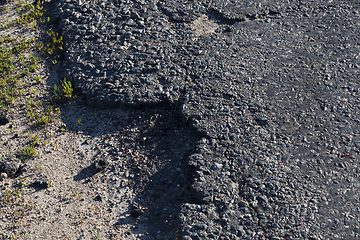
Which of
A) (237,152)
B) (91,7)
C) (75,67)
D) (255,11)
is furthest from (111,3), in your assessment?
(237,152)

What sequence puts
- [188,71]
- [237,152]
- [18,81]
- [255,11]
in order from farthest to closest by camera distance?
[255,11], [18,81], [188,71], [237,152]

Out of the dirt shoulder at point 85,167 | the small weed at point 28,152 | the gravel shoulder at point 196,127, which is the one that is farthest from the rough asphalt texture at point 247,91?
the small weed at point 28,152

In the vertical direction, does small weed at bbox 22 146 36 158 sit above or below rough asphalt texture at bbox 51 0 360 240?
below

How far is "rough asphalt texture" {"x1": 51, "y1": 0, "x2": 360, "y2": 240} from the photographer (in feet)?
10.1

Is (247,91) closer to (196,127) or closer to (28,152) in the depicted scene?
(196,127)

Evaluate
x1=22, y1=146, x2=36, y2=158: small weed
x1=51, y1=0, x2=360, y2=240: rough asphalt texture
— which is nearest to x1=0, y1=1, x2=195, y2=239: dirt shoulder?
x1=22, y1=146, x2=36, y2=158: small weed

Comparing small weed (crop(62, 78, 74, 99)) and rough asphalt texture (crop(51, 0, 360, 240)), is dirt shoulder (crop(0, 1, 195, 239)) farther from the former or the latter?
rough asphalt texture (crop(51, 0, 360, 240))

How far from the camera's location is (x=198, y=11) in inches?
189

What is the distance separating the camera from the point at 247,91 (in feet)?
13.0

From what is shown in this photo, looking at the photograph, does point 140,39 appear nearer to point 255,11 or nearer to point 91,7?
point 91,7

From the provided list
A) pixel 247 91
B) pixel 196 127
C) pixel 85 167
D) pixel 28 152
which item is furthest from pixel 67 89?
pixel 247 91

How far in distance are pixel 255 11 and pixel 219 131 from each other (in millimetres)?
2104

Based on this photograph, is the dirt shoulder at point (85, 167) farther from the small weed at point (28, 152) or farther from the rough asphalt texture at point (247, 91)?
the rough asphalt texture at point (247, 91)

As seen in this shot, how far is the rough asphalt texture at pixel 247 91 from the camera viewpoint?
3.09 m
